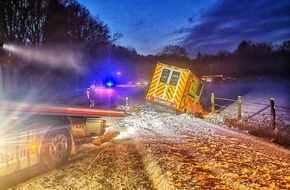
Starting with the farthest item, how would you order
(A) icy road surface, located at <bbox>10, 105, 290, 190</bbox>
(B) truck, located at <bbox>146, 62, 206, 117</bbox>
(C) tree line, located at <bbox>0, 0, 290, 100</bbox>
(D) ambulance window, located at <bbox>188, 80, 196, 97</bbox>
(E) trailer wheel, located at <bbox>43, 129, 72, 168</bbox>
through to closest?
1. (C) tree line, located at <bbox>0, 0, 290, 100</bbox>
2. (D) ambulance window, located at <bbox>188, 80, 196, 97</bbox>
3. (B) truck, located at <bbox>146, 62, 206, 117</bbox>
4. (E) trailer wheel, located at <bbox>43, 129, 72, 168</bbox>
5. (A) icy road surface, located at <bbox>10, 105, 290, 190</bbox>

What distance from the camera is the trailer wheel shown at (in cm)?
675

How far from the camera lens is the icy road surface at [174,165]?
5.74m

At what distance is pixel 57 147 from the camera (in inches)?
281

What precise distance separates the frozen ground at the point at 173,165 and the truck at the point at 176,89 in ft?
20.7

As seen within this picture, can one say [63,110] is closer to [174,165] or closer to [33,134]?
[33,134]

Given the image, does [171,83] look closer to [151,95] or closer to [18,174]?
[151,95]

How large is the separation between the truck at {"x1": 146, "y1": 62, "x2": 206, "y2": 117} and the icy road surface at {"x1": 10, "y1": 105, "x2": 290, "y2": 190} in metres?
6.28

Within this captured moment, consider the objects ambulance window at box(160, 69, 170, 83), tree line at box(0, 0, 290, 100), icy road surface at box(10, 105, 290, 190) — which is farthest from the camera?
tree line at box(0, 0, 290, 100)

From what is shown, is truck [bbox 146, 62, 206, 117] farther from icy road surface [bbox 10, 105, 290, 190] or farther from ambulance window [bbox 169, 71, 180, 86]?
icy road surface [bbox 10, 105, 290, 190]

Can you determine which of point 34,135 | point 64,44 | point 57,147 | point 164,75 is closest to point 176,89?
point 164,75

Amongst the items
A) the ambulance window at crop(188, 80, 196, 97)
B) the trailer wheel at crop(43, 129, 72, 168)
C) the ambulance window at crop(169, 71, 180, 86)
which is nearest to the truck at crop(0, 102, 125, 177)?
the trailer wheel at crop(43, 129, 72, 168)

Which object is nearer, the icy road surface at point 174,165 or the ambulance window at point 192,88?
the icy road surface at point 174,165

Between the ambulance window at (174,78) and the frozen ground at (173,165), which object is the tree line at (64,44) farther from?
the ambulance window at (174,78)

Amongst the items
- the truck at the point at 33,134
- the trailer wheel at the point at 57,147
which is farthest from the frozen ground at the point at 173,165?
the truck at the point at 33,134
